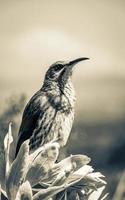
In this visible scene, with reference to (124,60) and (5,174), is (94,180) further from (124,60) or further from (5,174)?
(124,60)

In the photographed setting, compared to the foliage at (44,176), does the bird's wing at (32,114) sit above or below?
above

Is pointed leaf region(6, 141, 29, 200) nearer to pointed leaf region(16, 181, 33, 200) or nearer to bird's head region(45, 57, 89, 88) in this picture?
pointed leaf region(16, 181, 33, 200)

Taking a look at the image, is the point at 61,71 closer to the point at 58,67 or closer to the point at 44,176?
the point at 58,67

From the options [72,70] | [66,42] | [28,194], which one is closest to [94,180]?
[28,194]

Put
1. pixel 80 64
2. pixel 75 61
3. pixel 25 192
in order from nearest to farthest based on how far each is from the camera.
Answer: pixel 25 192 < pixel 75 61 < pixel 80 64

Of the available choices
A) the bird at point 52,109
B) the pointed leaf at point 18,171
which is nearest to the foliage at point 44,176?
the pointed leaf at point 18,171

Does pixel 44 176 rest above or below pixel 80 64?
below

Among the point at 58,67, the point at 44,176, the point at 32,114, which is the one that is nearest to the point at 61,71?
the point at 58,67

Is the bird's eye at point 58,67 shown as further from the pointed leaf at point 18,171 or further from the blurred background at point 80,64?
the pointed leaf at point 18,171
